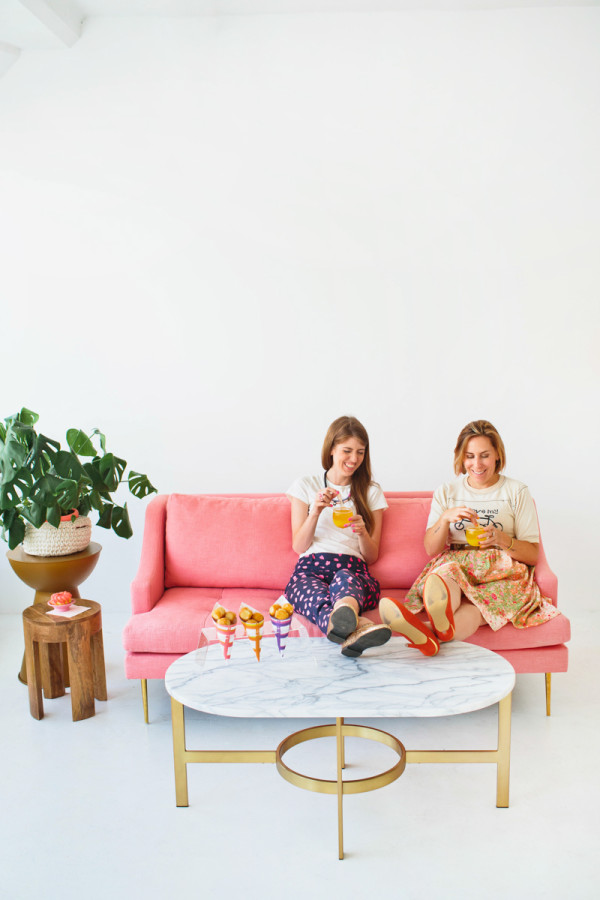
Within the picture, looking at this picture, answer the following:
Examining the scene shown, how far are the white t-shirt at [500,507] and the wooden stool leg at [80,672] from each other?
1.44 meters

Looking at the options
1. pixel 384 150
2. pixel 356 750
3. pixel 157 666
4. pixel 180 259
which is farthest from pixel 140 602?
pixel 384 150

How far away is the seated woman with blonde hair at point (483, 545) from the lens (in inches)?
104

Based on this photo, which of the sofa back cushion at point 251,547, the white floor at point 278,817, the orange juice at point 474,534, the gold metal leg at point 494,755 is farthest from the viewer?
the sofa back cushion at point 251,547

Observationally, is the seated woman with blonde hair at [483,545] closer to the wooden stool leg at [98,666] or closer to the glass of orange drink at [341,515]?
the glass of orange drink at [341,515]

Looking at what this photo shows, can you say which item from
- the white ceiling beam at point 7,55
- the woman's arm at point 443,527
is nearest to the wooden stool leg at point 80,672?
the woman's arm at point 443,527

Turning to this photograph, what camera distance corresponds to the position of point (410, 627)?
7.22 ft

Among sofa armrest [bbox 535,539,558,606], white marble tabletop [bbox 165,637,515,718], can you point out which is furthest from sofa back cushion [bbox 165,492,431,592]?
white marble tabletop [bbox 165,637,515,718]

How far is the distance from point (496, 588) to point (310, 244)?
1.98 m

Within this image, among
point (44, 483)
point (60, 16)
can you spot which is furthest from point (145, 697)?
point (60, 16)

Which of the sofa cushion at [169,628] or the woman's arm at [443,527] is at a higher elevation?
the woman's arm at [443,527]

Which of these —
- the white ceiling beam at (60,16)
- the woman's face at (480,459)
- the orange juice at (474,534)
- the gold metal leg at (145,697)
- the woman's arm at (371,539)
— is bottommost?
the gold metal leg at (145,697)

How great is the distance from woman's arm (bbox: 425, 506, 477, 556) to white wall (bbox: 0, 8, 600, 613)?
0.92m

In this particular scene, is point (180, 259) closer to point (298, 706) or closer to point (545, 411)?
point (545, 411)

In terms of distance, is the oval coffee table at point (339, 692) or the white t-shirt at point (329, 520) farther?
the white t-shirt at point (329, 520)
